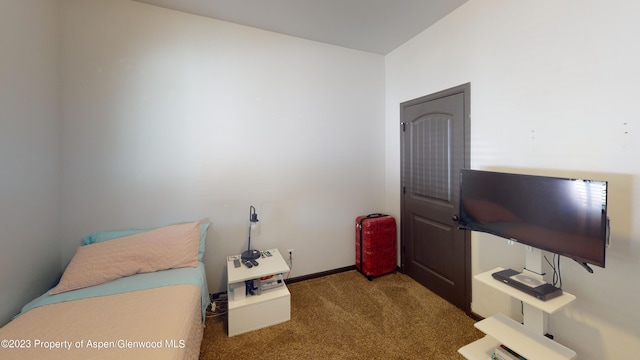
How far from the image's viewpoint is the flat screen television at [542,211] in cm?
120

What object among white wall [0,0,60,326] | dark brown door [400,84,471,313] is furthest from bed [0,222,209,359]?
dark brown door [400,84,471,313]

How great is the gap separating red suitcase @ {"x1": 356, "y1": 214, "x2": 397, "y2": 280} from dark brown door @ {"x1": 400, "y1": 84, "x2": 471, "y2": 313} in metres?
0.17

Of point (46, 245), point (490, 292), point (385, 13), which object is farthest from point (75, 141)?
point (490, 292)

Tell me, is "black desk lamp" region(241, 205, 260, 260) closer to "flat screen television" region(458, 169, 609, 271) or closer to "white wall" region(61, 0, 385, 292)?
"white wall" region(61, 0, 385, 292)

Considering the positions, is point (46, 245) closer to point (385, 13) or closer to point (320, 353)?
point (320, 353)

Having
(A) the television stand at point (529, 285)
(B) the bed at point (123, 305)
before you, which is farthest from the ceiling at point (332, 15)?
(A) the television stand at point (529, 285)

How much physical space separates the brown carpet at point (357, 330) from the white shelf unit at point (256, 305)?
0.21 ft

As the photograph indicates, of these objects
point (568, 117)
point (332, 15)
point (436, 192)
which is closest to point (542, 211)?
point (568, 117)

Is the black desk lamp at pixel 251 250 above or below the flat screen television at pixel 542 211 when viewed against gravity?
below

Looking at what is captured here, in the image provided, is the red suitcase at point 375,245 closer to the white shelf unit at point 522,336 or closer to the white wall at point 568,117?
the white wall at point 568,117

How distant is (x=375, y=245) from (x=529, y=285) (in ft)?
5.19

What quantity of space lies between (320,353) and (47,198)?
245 cm

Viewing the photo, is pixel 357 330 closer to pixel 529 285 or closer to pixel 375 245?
pixel 375 245

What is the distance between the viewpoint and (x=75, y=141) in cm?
205
